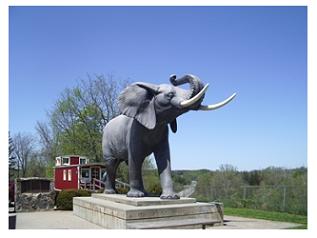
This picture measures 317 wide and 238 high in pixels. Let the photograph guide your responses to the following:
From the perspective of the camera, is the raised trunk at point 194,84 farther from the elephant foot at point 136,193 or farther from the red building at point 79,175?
Result: the red building at point 79,175

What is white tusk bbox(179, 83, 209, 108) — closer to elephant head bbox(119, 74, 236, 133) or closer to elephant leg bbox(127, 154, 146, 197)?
elephant head bbox(119, 74, 236, 133)

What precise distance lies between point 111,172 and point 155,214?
320cm

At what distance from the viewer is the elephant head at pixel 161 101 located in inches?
272

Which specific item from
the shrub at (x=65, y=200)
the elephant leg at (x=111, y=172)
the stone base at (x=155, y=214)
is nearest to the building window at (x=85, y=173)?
the shrub at (x=65, y=200)

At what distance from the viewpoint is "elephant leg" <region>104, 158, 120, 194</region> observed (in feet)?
31.2

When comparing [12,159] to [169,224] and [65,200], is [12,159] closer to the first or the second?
[65,200]

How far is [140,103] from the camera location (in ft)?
24.1

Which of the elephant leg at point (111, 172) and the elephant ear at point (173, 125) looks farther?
the elephant leg at point (111, 172)

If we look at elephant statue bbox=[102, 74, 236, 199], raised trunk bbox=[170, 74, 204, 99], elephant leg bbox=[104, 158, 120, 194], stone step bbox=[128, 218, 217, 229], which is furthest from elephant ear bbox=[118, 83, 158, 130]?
elephant leg bbox=[104, 158, 120, 194]

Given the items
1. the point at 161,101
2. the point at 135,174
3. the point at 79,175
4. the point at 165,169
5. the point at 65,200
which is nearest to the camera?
the point at 161,101

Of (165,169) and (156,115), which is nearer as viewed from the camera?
(156,115)

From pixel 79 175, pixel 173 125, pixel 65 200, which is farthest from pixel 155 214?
pixel 79 175

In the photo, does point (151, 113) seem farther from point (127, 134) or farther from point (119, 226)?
point (119, 226)
